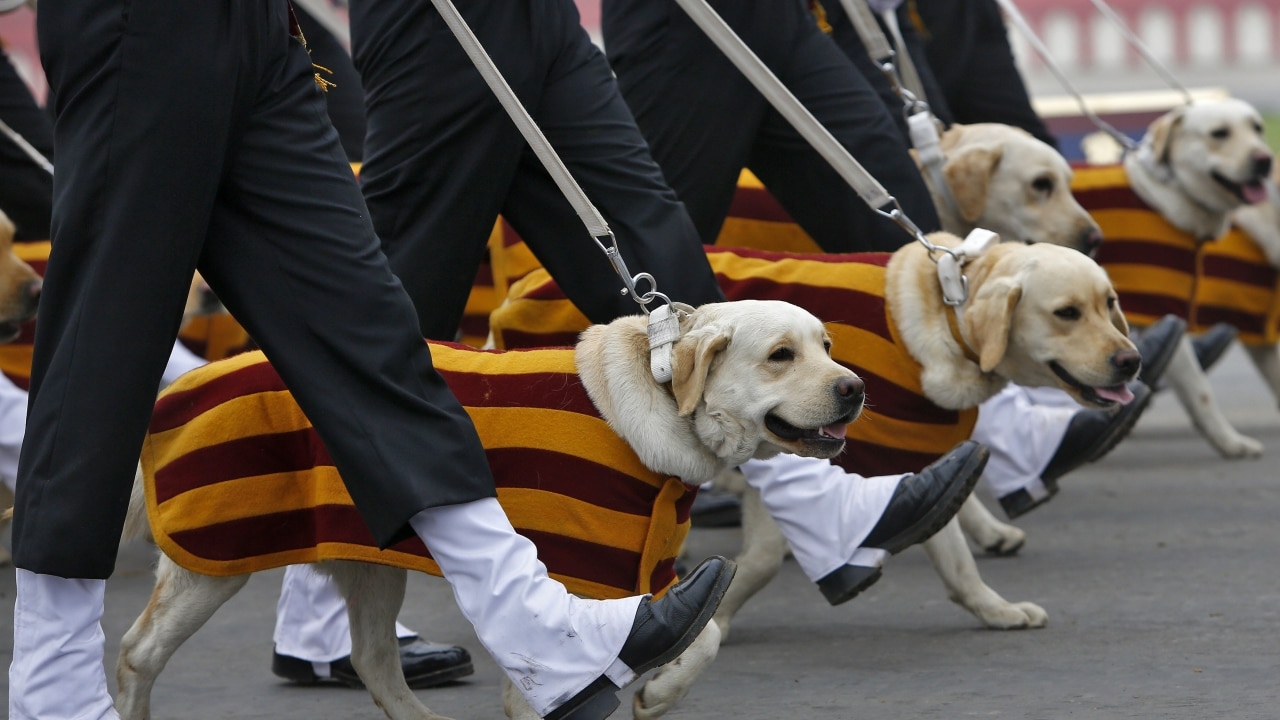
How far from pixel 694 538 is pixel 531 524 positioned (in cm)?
275

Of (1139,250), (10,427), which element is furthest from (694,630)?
(1139,250)

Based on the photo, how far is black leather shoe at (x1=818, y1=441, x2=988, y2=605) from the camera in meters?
3.86

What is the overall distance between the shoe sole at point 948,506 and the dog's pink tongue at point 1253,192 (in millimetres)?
3763

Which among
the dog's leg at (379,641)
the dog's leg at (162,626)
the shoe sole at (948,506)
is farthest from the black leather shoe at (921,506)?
the dog's leg at (162,626)

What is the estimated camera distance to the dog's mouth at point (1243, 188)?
23.3 ft

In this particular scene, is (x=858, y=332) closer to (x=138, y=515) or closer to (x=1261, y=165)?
(x=138, y=515)

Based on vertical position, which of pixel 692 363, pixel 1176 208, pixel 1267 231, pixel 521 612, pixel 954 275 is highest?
pixel 692 363

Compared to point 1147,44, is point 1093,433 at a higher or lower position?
higher

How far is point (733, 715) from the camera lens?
364cm

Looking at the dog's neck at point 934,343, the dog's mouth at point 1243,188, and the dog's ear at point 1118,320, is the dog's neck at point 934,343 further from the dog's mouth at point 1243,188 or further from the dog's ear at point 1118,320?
the dog's mouth at point 1243,188

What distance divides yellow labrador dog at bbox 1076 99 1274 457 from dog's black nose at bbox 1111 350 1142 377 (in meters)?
2.61

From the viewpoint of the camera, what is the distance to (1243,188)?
23.5ft

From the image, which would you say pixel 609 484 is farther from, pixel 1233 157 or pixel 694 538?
pixel 1233 157

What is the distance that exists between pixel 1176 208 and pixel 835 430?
13.5 feet
